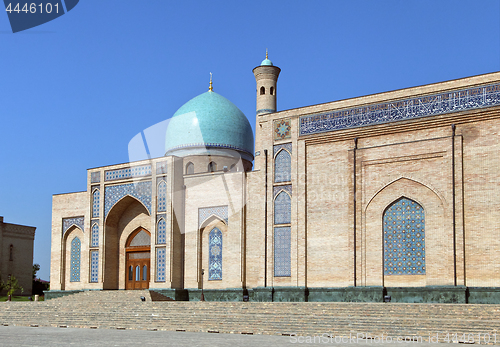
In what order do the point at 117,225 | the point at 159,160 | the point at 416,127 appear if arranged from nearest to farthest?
the point at 416,127 → the point at 159,160 → the point at 117,225

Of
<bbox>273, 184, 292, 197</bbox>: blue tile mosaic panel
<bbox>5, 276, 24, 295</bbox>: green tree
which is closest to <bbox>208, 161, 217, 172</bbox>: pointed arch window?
<bbox>273, 184, 292, 197</bbox>: blue tile mosaic panel

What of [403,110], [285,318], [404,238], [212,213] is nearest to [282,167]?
[212,213]

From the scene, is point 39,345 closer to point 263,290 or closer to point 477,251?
point 263,290

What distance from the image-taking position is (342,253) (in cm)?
1512

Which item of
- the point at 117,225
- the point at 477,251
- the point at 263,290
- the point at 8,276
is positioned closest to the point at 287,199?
the point at 263,290

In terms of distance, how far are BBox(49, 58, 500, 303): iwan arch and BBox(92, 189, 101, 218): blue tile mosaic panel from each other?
5cm

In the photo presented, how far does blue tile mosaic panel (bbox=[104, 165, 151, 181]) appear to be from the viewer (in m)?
19.0

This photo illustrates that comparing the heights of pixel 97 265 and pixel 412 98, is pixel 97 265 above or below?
below

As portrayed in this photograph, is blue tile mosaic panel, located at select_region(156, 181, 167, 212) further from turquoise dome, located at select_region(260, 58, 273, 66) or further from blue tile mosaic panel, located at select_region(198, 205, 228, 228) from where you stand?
turquoise dome, located at select_region(260, 58, 273, 66)

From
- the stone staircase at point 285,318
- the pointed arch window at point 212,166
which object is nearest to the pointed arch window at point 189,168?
the pointed arch window at point 212,166

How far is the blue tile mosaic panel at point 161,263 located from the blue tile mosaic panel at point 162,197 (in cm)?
120

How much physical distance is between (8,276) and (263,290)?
50.9 ft

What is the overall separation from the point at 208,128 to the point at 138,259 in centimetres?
538

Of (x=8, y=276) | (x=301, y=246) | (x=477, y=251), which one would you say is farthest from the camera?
(x=8, y=276)
